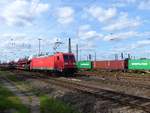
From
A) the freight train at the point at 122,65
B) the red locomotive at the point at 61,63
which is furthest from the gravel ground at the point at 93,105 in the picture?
the freight train at the point at 122,65

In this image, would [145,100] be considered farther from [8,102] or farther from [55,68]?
[55,68]

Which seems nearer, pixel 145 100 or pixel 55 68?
pixel 145 100

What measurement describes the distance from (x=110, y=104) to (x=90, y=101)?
1.98 metres

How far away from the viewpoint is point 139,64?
56.8m

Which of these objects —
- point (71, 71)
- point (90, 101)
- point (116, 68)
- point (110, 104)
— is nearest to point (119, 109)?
point (110, 104)

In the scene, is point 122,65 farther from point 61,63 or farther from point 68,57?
point 61,63

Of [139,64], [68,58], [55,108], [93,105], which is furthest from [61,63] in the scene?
[93,105]

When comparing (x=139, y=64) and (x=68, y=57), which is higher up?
(x=68, y=57)

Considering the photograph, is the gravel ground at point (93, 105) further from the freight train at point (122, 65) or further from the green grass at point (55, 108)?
the freight train at point (122, 65)

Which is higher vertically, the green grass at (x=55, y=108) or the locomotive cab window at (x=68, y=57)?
the locomotive cab window at (x=68, y=57)

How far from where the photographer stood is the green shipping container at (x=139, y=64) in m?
54.3

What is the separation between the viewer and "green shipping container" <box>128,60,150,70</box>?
178ft

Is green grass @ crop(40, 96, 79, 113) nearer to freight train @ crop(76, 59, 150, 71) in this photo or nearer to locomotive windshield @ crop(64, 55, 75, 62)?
locomotive windshield @ crop(64, 55, 75, 62)

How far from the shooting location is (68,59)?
4450cm
